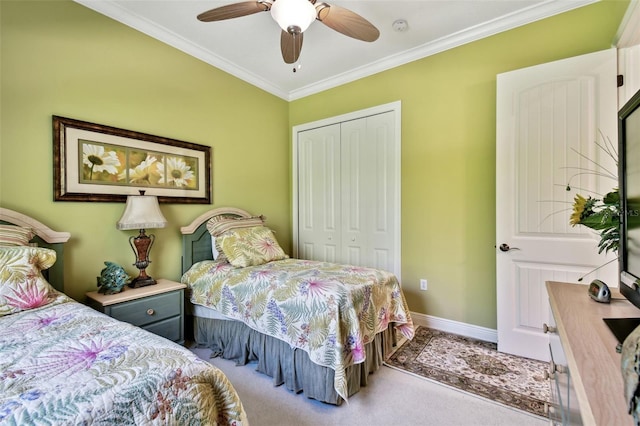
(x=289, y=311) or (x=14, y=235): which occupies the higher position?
(x=14, y=235)

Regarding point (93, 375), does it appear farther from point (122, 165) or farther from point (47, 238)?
point (122, 165)

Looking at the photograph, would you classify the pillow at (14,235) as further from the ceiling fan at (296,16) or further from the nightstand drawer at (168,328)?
the ceiling fan at (296,16)

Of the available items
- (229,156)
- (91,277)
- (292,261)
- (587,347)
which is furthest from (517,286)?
(91,277)

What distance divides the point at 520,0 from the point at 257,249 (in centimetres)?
300

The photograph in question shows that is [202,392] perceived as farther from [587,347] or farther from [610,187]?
[610,187]

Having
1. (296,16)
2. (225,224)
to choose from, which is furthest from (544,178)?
(225,224)

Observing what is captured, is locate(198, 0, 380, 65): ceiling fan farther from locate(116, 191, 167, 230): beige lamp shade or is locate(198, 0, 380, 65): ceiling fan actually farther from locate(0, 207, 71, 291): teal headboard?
locate(0, 207, 71, 291): teal headboard

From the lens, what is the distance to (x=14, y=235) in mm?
1645

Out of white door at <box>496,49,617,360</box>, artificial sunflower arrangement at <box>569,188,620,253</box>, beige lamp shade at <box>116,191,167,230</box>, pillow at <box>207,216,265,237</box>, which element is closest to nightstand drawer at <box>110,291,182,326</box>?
beige lamp shade at <box>116,191,167,230</box>

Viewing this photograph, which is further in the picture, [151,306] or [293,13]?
[151,306]

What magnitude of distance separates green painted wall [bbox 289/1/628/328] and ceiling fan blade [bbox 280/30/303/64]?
142 cm

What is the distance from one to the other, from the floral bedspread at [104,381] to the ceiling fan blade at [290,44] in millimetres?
1866

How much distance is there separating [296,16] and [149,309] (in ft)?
7.21

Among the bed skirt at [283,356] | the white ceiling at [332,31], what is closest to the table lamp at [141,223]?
the bed skirt at [283,356]
